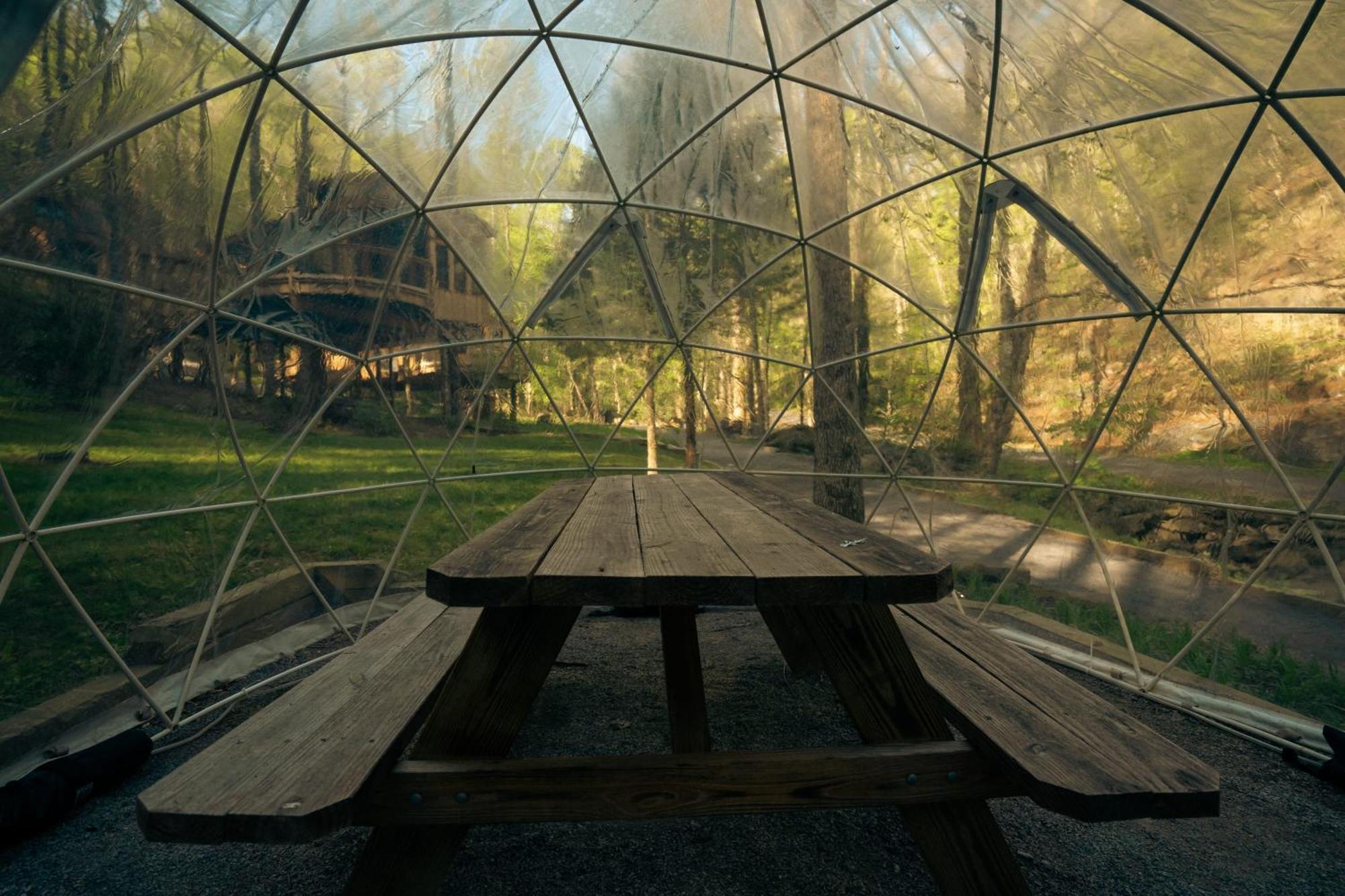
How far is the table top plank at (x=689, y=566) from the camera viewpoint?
2.51 m

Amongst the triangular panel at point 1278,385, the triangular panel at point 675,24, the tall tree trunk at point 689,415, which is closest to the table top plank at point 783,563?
the triangular panel at point 1278,385

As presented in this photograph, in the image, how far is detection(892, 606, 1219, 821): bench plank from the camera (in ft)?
7.44

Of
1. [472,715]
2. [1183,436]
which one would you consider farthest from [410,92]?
[1183,436]

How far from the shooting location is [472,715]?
9.18ft

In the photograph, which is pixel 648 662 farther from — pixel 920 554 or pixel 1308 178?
pixel 1308 178

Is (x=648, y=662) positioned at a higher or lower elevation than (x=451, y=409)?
lower

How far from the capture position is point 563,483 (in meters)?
6.97

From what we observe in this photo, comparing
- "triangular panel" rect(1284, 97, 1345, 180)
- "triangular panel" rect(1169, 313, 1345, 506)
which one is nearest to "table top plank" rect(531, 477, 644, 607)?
"triangular panel" rect(1284, 97, 1345, 180)

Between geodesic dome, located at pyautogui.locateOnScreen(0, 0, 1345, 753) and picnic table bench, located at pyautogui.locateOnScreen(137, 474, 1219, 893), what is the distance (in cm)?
423

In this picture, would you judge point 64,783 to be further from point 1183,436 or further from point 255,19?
point 1183,436

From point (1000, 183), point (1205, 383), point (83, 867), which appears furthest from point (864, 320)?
point (83, 867)

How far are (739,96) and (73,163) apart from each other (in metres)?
5.80

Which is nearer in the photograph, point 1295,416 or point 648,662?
point 1295,416

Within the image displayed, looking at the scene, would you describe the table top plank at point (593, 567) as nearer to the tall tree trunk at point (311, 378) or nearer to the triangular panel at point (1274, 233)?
the triangular panel at point (1274, 233)
